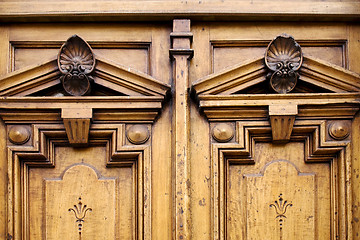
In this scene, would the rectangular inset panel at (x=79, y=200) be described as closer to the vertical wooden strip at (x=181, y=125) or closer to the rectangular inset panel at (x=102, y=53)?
the vertical wooden strip at (x=181, y=125)

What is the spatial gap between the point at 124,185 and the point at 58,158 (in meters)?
0.27

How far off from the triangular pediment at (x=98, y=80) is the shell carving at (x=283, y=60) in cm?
40

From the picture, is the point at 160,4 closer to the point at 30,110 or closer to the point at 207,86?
the point at 207,86

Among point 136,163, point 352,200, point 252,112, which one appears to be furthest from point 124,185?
point 352,200

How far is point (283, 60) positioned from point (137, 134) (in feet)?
2.02

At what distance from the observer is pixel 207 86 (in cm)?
164

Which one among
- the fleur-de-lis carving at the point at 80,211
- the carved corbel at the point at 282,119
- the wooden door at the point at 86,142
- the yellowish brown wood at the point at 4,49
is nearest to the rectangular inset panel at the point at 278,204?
the carved corbel at the point at 282,119

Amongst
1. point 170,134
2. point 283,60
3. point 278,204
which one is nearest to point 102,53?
point 170,134

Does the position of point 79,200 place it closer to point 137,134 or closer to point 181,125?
point 137,134

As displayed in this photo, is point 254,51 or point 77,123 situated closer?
point 77,123

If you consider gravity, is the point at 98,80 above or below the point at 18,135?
above

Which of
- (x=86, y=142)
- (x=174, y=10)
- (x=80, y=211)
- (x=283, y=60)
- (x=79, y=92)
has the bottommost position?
(x=80, y=211)

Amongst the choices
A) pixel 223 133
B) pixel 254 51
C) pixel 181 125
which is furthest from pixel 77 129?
pixel 254 51

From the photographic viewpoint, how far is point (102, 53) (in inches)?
67.0
